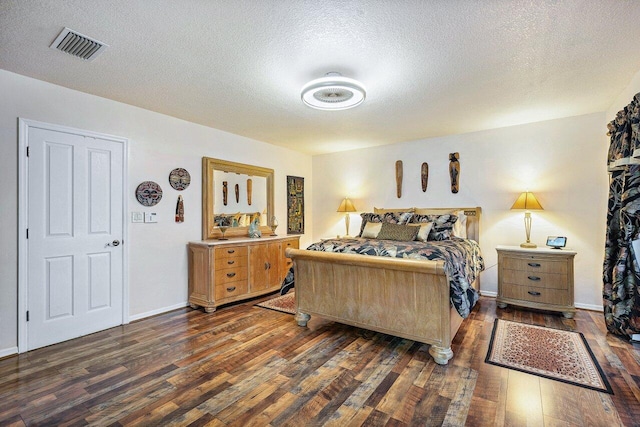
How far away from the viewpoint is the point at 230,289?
12.4 ft

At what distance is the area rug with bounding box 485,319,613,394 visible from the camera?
6.91 ft

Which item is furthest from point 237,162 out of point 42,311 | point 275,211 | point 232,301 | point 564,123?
point 564,123

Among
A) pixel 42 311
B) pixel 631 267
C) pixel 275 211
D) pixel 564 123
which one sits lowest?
pixel 42 311

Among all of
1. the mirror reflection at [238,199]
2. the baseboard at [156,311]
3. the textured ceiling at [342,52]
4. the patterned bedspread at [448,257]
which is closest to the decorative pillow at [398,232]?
the patterned bedspread at [448,257]

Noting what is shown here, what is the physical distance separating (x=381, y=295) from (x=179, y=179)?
2751 millimetres

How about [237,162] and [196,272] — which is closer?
[196,272]

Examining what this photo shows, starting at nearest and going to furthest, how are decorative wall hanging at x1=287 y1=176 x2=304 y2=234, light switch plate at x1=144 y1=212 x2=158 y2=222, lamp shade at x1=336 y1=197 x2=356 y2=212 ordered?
light switch plate at x1=144 y1=212 x2=158 y2=222 → lamp shade at x1=336 y1=197 x2=356 y2=212 → decorative wall hanging at x1=287 y1=176 x2=304 y2=234

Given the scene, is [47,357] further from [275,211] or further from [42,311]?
[275,211]

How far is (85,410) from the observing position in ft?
5.94

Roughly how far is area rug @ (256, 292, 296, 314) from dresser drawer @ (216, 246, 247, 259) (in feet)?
2.28

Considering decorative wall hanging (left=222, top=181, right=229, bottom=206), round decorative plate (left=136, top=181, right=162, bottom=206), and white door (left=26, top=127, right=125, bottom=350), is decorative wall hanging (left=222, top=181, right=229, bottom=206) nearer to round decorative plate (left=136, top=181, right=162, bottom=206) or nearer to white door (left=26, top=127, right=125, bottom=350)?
round decorative plate (left=136, top=181, right=162, bottom=206)

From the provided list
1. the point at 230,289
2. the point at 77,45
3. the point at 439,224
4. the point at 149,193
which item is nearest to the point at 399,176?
the point at 439,224

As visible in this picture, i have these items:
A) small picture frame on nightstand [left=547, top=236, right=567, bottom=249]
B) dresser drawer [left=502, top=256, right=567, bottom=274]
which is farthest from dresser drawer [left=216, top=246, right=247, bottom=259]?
small picture frame on nightstand [left=547, top=236, right=567, bottom=249]

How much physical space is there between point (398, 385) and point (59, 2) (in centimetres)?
307
